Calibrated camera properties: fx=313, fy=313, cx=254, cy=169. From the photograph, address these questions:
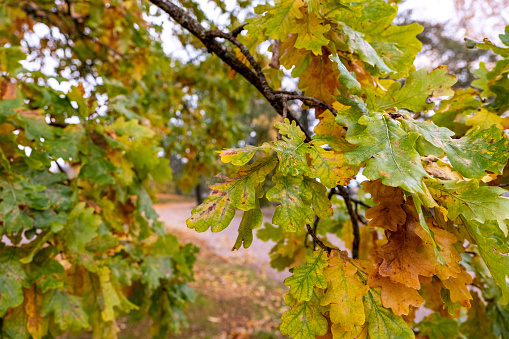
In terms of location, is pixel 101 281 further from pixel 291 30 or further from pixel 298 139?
pixel 291 30

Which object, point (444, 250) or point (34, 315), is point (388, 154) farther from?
point (34, 315)

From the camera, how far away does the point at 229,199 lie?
703 millimetres

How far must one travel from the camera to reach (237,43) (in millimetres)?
1134

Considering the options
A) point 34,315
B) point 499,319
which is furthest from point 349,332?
point 34,315

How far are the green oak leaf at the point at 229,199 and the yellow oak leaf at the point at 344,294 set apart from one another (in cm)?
26

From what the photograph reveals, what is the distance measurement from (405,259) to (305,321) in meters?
0.27

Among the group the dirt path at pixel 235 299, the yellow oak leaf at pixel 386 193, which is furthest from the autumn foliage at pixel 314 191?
the dirt path at pixel 235 299

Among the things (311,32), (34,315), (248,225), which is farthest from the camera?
(34,315)

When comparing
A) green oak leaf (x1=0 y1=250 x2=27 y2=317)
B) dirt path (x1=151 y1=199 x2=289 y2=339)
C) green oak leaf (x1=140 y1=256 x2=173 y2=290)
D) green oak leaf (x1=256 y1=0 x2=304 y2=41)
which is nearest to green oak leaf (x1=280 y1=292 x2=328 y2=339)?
green oak leaf (x1=256 y1=0 x2=304 y2=41)

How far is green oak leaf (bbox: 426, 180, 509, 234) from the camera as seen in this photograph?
67cm

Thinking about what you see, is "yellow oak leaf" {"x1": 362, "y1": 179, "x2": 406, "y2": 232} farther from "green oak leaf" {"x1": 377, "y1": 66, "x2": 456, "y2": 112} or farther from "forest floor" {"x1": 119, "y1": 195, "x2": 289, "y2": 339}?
"forest floor" {"x1": 119, "y1": 195, "x2": 289, "y2": 339}

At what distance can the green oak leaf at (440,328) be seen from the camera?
4.30 ft

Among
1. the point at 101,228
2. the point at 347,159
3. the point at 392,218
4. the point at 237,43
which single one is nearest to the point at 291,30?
the point at 237,43

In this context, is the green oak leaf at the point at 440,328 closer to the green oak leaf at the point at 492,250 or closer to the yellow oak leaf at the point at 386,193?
the green oak leaf at the point at 492,250
